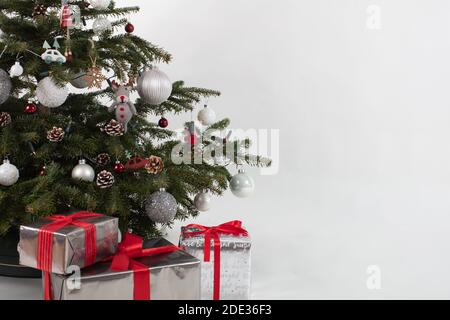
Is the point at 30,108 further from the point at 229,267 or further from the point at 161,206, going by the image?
the point at 229,267

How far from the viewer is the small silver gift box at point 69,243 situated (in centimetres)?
166

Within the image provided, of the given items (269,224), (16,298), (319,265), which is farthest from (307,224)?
(16,298)

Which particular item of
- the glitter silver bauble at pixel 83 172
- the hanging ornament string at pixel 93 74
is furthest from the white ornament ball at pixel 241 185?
the hanging ornament string at pixel 93 74

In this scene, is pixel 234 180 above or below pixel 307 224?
above

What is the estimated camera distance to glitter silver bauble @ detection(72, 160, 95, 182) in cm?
209

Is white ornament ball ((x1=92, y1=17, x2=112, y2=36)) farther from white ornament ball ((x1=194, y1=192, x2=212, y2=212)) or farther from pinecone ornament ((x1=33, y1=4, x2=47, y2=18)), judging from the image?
white ornament ball ((x1=194, y1=192, x2=212, y2=212))

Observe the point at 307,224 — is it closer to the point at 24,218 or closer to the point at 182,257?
the point at 182,257

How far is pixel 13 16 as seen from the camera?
2246mm

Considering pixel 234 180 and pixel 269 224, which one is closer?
pixel 234 180

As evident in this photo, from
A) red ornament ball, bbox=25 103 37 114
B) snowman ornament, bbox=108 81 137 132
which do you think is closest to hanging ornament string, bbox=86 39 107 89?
snowman ornament, bbox=108 81 137 132

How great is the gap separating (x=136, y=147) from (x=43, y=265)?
0.68 m

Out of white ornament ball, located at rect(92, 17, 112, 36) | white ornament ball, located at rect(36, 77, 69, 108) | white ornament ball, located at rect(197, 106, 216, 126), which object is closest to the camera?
white ornament ball, located at rect(36, 77, 69, 108)

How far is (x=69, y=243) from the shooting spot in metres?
1.66

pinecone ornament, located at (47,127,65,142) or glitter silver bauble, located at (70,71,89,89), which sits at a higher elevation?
glitter silver bauble, located at (70,71,89,89)
